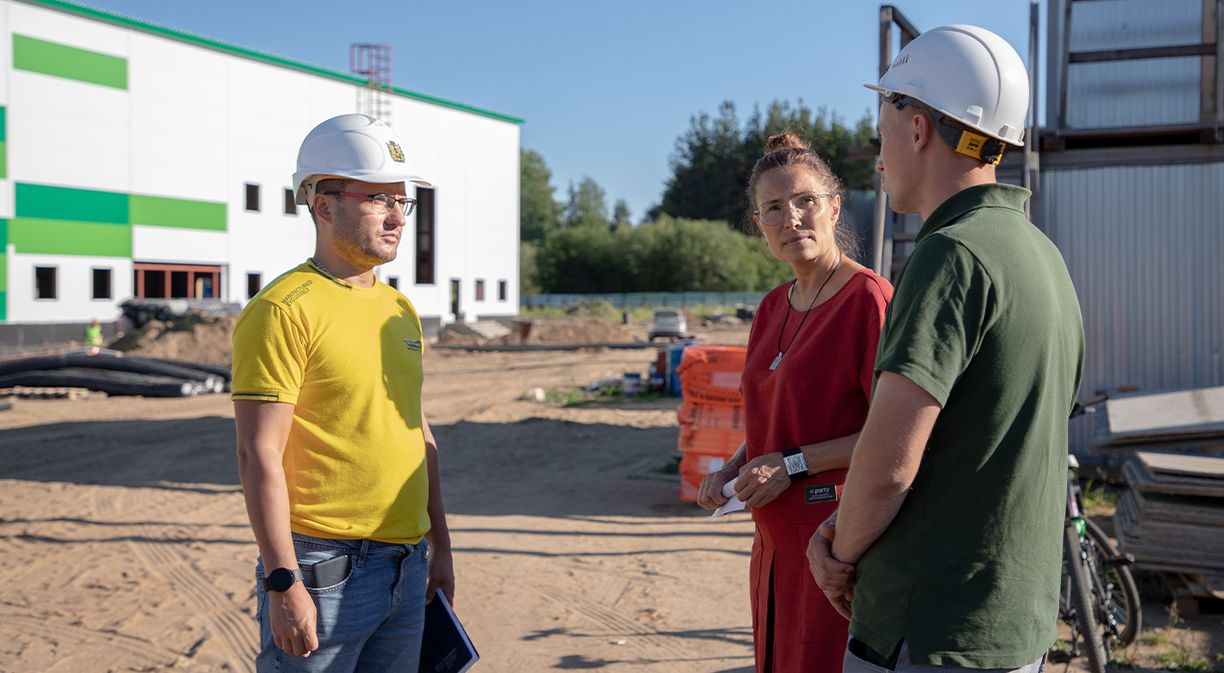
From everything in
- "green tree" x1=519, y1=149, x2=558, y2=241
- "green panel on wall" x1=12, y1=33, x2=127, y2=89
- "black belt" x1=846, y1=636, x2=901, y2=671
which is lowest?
"black belt" x1=846, y1=636, x2=901, y2=671

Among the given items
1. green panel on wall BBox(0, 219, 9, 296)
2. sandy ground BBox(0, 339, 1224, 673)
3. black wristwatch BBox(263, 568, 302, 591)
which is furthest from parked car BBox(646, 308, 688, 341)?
black wristwatch BBox(263, 568, 302, 591)

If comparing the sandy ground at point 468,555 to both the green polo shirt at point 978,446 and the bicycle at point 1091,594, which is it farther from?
the green polo shirt at point 978,446

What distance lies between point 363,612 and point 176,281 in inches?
1384

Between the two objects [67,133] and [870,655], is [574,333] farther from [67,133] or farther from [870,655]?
[870,655]

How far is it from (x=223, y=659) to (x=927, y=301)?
4726mm

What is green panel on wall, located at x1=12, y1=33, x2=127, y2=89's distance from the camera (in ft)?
95.8

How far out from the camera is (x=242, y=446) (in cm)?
247

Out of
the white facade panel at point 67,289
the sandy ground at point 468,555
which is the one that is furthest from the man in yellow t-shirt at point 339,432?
the white facade panel at point 67,289

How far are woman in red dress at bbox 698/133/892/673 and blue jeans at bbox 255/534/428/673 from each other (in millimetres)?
929

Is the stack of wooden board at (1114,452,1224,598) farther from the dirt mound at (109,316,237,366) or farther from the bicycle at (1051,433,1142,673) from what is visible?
the dirt mound at (109,316,237,366)

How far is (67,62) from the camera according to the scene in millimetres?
30219

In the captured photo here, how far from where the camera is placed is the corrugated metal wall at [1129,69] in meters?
9.16

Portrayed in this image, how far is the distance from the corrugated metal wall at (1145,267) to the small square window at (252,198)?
105ft

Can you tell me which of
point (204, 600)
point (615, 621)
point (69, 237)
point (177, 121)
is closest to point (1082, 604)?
point (615, 621)
